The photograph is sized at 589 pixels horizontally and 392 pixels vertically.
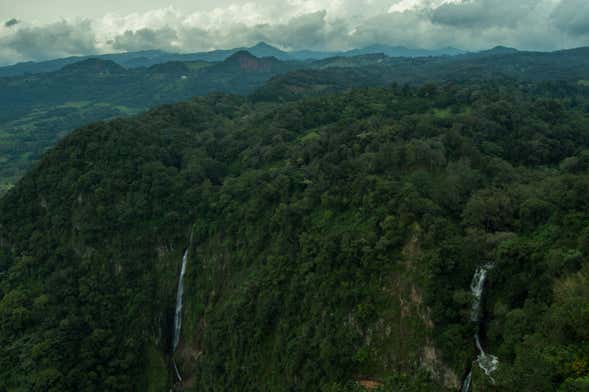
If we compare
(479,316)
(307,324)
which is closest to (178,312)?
(307,324)

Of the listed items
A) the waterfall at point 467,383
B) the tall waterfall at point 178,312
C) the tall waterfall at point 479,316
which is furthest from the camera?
the tall waterfall at point 178,312

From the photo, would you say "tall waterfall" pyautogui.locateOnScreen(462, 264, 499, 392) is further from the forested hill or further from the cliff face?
the cliff face

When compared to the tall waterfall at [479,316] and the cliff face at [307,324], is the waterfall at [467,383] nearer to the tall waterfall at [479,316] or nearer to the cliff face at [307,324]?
the tall waterfall at [479,316]

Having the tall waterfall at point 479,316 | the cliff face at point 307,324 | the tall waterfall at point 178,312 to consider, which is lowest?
the tall waterfall at point 178,312

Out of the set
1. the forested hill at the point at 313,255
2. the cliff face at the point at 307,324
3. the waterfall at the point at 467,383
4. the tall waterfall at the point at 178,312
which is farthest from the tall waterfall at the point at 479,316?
the tall waterfall at the point at 178,312

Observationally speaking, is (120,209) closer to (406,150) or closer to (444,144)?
(406,150)

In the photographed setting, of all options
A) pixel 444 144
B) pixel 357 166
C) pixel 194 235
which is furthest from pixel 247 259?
pixel 444 144

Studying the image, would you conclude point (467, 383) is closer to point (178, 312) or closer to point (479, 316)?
point (479, 316)

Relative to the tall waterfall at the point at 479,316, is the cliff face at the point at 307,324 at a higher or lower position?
lower
